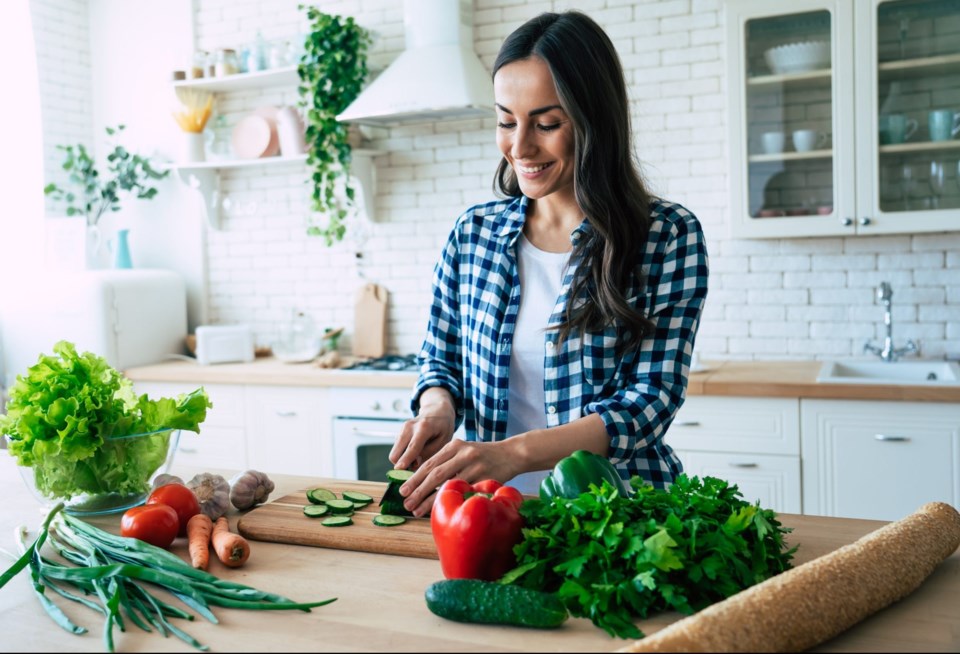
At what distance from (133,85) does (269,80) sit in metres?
0.96

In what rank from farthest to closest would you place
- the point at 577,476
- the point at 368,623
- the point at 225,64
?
the point at 225,64
the point at 577,476
the point at 368,623

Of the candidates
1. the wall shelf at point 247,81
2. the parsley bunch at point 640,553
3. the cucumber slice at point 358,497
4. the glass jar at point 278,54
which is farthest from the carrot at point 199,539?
the glass jar at point 278,54

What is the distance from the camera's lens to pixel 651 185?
3279 mm

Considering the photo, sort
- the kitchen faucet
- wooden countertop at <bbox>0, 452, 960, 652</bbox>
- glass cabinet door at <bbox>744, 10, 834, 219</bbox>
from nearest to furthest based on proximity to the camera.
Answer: wooden countertop at <bbox>0, 452, 960, 652</bbox> → glass cabinet door at <bbox>744, 10, 834, 219</bbox> → the kitchen faucet

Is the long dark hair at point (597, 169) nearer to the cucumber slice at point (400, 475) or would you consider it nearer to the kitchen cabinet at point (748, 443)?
the cucumber slice at point (400, 475)

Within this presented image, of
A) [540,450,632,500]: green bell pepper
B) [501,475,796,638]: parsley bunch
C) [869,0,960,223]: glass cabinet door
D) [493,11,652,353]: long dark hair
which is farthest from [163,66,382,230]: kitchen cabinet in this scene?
[501,475,796,638]: parsley bunch

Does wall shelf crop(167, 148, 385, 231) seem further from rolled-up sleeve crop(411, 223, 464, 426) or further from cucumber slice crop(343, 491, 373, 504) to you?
cucumber slice crop(343, 491, 373, 504)

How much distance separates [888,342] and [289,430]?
2584 millimetres

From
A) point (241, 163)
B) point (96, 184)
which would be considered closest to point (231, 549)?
point (241, 163)

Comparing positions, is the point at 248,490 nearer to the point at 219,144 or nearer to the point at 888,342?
the point at 888,342

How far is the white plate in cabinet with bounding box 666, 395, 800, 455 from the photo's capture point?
132 inches

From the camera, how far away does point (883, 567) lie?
4.17 feet

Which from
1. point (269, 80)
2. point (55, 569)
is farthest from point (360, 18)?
point (55, 569)

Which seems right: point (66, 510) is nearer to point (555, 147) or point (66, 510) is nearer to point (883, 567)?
point (555, 147)
